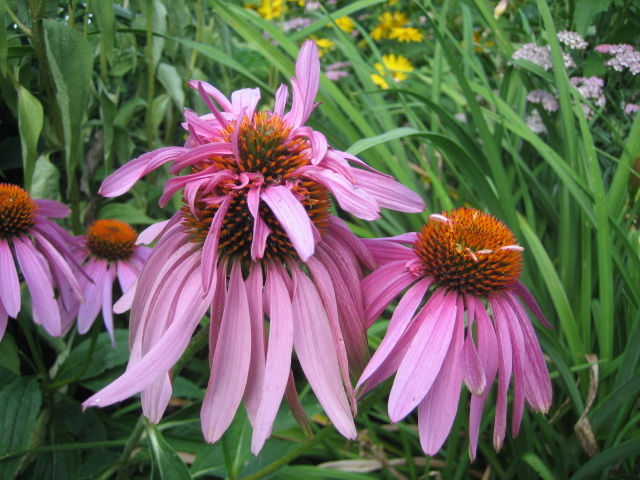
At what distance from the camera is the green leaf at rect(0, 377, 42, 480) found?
2.27 ft

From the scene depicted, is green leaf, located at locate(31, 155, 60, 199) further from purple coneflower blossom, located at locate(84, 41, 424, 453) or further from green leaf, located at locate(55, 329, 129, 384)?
purple coneflower blossom, located at locate(84, 41, 424, 453)

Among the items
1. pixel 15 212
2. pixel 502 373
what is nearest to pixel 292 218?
pixel 502 373

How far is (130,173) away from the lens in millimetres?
504

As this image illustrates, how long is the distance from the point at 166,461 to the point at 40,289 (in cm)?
27

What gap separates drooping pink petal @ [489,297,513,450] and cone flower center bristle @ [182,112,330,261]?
0.64 feet

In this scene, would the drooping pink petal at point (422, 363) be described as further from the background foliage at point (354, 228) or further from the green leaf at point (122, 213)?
the green leaf at point (122, 213)

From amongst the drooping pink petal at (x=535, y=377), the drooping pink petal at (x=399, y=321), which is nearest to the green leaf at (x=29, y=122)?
the drooping pink petal at (x=399, y=321)

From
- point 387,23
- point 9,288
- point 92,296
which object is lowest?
point 92,296

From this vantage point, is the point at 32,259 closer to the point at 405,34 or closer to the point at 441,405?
the point at 441,405

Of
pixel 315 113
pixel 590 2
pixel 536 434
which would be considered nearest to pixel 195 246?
pixel 536 434

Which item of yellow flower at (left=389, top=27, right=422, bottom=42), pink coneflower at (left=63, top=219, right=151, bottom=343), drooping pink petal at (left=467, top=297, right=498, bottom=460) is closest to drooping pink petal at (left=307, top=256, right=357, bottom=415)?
drooping pink petal at (left=467, top=297, right=498, bottom=460)

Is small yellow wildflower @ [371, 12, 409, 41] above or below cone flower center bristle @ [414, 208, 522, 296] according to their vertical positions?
above

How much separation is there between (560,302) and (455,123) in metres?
0.33

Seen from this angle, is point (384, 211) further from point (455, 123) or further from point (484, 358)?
point (484, 358)
